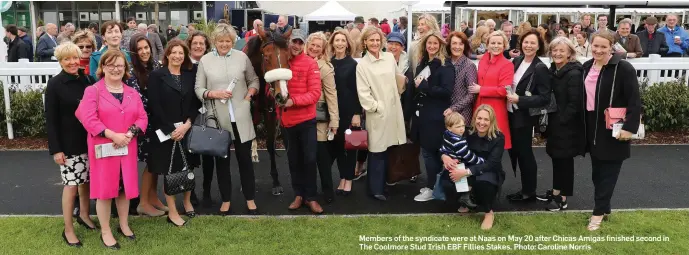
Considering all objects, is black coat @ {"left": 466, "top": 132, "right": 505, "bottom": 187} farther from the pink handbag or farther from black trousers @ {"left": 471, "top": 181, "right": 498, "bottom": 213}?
the pink handbag

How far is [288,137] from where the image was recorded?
5449mm

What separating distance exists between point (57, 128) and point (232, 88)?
144cm

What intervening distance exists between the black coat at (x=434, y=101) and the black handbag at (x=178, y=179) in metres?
2.29

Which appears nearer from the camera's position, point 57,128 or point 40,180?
point 57,128

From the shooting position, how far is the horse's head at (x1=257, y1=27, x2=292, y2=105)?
4.92 meters

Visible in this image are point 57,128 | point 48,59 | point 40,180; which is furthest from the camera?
point 48,59

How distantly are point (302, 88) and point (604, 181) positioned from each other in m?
2.82

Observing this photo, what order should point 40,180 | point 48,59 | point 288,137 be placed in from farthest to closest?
point 48,59, point 40,180, point 288,137

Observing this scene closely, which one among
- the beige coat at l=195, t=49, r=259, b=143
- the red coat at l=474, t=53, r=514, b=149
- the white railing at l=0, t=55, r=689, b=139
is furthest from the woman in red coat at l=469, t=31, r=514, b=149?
the white railing at l=0, t=55, r=689, b=139

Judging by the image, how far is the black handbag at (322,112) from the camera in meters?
5.64

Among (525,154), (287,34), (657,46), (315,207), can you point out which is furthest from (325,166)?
(657,46)

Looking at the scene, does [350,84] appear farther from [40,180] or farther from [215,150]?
[40,180]

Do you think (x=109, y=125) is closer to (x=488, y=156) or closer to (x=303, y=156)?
(x=303, y=156)

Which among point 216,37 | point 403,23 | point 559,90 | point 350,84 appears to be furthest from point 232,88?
point 403,23
